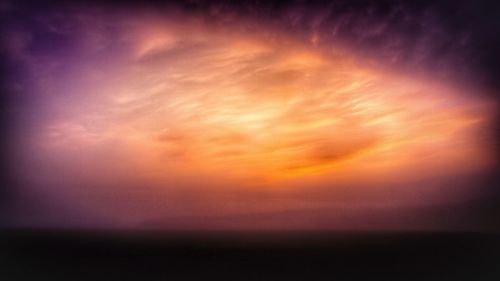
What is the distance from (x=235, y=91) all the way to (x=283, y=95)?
0.25 metres

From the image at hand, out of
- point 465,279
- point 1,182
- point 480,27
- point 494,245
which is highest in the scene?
point 480,27

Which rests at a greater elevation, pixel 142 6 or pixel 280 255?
pixel 142 6

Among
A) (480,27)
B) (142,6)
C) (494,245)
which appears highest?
(142,6)

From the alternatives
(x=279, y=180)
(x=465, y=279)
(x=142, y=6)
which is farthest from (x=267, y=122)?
(x=465, y=279)

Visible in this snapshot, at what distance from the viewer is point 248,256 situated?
233 centimetres

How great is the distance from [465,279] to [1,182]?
2441mm

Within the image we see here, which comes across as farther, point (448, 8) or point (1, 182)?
point (1, 182)

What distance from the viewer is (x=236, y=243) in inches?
93.4

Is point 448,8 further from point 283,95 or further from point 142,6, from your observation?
point 142,6

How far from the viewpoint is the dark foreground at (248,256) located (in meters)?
2.31

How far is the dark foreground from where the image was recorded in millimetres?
2307

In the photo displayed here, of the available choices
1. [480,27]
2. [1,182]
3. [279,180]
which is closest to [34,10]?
[1,182]

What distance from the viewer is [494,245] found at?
7.56ft

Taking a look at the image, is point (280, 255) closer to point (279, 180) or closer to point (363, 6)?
point (279, 180)
